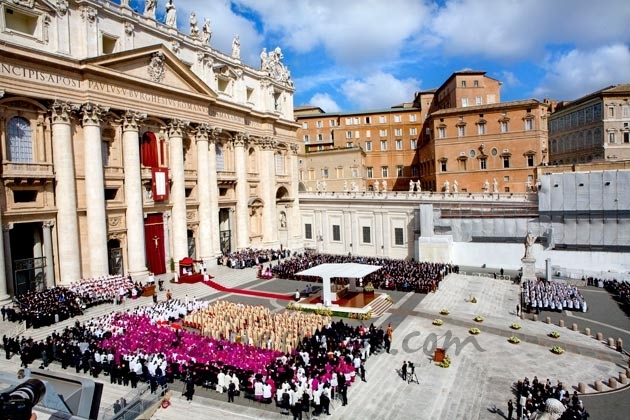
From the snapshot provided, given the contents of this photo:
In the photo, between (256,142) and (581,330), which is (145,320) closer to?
(581,330)

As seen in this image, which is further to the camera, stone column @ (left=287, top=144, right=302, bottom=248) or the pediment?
stone column @ (left=287, top=144, right=302, bottom=248)

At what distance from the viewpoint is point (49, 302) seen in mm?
23984

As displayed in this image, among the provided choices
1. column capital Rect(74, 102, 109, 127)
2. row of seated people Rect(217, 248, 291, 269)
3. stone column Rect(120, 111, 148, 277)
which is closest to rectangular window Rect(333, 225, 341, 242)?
row of seated people Rect(217, 248, 291, 269)

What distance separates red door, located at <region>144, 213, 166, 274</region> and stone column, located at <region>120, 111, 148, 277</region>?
190 cm

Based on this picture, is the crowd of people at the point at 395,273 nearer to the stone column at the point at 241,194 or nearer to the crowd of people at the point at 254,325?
the crowd of people at the point at 254,325

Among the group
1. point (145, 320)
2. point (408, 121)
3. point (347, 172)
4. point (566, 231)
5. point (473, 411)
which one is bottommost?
point (473, 411)

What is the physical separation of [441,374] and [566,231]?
84.9 ft

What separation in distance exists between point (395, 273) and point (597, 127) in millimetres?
39352

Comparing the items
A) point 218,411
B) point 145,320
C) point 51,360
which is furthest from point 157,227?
point 218,411

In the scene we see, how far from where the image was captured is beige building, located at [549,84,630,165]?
52688 mm

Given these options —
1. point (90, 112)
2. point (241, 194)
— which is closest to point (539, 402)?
point (90, 112)

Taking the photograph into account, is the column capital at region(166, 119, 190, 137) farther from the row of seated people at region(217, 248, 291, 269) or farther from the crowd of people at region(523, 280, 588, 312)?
the crowd of people at region(523, 280, 588, 312)

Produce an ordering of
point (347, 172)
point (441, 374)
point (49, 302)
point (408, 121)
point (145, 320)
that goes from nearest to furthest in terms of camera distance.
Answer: point (441, 374)
point (145, 320)
point (49, 302)
point (347, 172)
point (408, 121)

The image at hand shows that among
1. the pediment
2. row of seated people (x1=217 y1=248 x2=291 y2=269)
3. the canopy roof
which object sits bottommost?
row of seated people (x1=217 y1=248 x2=291 y2=269)
